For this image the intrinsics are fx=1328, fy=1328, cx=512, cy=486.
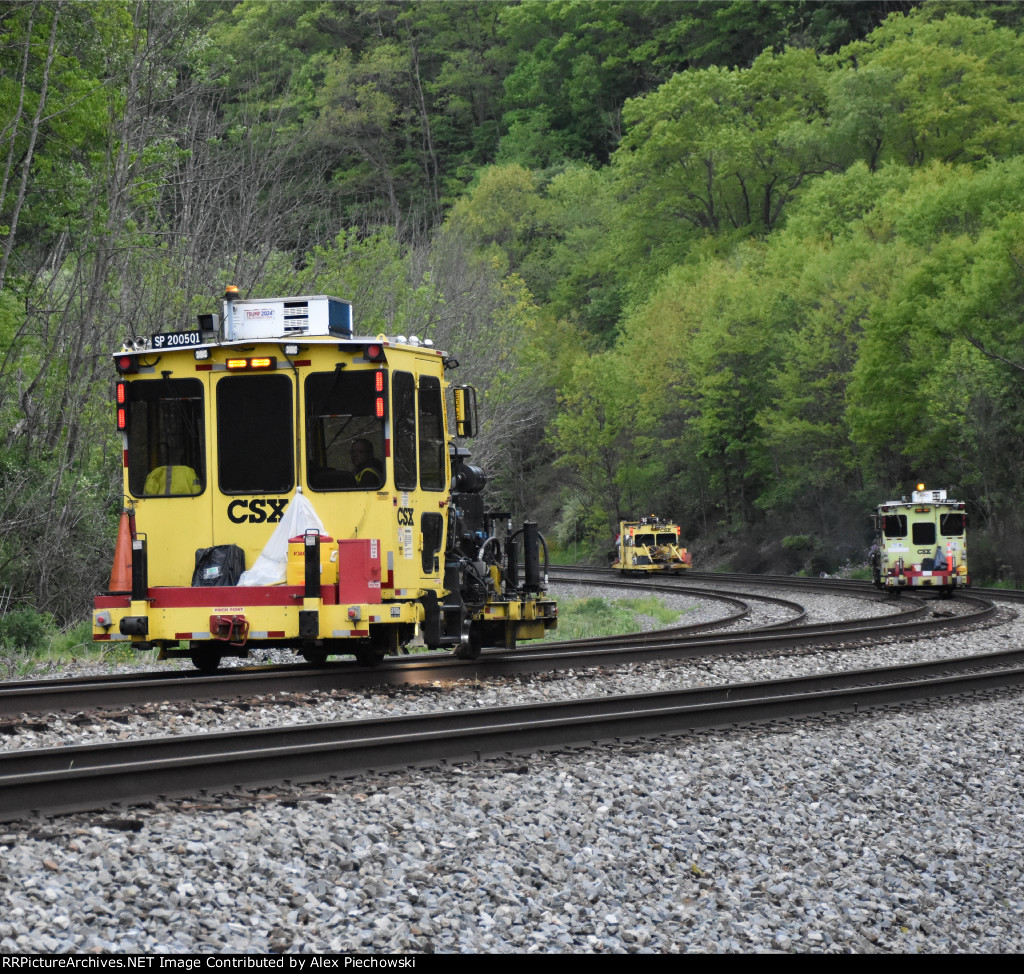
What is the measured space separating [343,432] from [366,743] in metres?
4.81

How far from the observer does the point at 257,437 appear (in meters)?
12.6

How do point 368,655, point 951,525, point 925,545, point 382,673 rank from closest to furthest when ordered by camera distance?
Result: point 382,673, point 368,655, point 925,545, point 951,525

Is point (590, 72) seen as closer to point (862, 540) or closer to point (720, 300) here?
point (720, 300)

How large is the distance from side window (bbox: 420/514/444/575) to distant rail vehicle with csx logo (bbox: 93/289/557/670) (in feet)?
0.06

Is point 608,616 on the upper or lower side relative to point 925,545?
lower

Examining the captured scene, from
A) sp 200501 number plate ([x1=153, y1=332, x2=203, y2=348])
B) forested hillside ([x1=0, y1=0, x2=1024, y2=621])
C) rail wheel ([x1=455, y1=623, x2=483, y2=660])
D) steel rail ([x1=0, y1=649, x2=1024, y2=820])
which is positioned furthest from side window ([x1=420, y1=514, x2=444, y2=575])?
forested hillside ([x1=0, y1=0, x2=1024, y2=621])

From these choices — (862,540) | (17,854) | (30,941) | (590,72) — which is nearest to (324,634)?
(17,854)

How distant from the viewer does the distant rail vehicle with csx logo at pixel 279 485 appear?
12000mm

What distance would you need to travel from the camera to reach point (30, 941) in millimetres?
4945

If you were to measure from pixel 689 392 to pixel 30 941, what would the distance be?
56.2 metres

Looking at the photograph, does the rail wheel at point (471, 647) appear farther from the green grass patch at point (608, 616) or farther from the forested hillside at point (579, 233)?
the forested hillside at point (579, 233)

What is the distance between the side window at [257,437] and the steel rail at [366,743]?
3627 mm

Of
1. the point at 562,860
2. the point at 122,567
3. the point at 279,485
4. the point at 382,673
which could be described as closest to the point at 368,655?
the point at 382,673

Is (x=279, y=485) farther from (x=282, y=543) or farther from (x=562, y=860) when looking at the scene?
(x=562, y=860)
